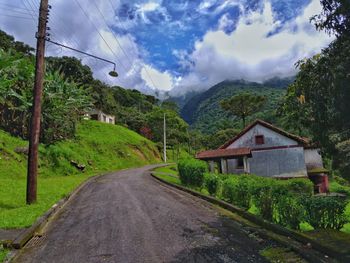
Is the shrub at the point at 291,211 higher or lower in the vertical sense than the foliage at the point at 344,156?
lower

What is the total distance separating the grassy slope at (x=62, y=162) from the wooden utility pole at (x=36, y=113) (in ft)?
2.73

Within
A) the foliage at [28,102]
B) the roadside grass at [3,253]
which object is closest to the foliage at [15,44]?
the foliage at [28,102]

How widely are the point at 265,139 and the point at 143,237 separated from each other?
29.7 meters

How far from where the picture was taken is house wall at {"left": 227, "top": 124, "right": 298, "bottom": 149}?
118 feet

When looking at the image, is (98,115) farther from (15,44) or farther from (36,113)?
(36,113)

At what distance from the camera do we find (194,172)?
2022 cm

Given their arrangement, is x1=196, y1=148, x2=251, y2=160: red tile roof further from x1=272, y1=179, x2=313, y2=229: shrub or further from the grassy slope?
x1=272, y1=179, x2=313, y2=229: shrub

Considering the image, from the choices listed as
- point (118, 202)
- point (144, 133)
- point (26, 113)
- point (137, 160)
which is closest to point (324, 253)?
point (118, 202)

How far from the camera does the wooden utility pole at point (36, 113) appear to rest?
14.1 metres

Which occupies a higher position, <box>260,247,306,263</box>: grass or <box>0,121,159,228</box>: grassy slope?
<box>0,121,159,228</box>: grassy slope

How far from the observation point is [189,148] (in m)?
85.3

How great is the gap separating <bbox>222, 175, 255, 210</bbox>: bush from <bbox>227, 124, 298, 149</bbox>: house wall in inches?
907

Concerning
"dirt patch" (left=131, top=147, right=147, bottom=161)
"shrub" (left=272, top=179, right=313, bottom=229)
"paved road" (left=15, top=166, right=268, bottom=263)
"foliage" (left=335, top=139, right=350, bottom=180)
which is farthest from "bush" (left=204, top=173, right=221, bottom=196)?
"dirt patch" (left=131, top=147, right=147, bottom=161)

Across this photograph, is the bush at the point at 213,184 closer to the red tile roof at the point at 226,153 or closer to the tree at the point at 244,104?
the red tile roof at the point at 226,153
